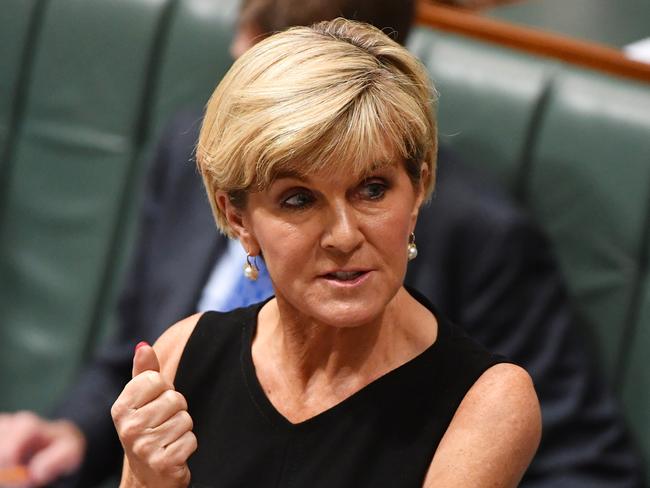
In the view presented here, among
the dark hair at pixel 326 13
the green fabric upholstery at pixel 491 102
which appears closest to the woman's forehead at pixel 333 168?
the dark hair at pixel 326 13

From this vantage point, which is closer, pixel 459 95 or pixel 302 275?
pixel 302 275

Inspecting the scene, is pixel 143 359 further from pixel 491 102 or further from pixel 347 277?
pixel 491 102

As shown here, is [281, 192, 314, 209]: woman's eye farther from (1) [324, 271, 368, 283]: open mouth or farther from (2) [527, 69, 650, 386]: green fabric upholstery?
(2) [527, 69, 650, 386]: green fabric upholstery

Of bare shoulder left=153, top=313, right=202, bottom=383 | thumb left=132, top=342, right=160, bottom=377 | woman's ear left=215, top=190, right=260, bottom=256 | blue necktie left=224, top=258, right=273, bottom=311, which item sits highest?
woman's ear left=215, top=190, right=260, bottom=256

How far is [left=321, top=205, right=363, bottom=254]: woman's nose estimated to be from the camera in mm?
883

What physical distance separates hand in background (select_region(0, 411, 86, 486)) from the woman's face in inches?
19.5

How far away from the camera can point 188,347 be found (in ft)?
3.52

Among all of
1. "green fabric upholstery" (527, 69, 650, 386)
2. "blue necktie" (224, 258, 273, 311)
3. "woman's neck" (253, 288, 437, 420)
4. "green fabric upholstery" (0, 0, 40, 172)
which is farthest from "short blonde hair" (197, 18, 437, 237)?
"green fabric upholstery" (0, 0, 40, 172)

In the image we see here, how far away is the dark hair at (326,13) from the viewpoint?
144 centimetres

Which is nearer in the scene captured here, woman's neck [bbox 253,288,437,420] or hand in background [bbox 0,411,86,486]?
woman's neck [bbox 253,288,437,420]

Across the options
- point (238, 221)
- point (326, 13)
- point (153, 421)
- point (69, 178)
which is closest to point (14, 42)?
point (69, 178)

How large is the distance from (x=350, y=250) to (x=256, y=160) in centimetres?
10

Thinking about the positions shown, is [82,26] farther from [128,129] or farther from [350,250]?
[350,250]

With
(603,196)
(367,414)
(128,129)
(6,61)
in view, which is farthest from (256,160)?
(6,61)
